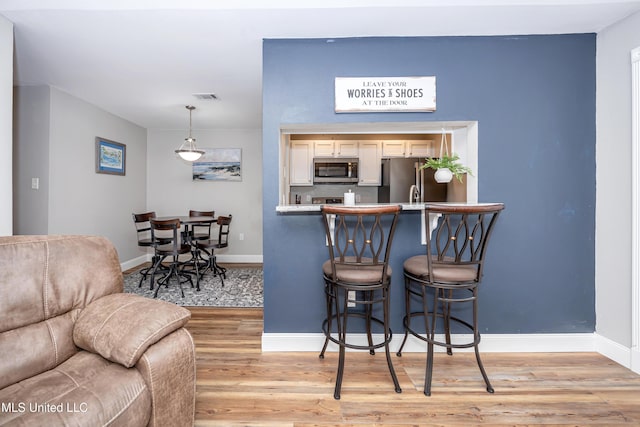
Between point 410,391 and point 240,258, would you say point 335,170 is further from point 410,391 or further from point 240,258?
point 410,391

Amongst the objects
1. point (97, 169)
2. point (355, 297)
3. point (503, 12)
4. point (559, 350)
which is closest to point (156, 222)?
point (97, 169)

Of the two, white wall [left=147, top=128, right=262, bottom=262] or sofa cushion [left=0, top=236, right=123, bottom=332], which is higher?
white wall [left=147, top=128, right=262, bottom=262]

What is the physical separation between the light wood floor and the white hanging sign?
1.87m

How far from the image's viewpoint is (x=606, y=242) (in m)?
2.12

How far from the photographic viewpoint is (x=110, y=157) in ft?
14.2

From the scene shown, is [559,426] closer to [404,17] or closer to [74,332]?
[74,332]

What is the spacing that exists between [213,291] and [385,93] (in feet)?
9.73

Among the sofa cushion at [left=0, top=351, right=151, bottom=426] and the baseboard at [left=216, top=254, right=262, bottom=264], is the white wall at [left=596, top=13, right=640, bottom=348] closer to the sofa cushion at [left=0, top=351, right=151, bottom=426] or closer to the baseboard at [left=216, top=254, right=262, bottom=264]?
the sofa cushion at [left=0, top=351, right=151, bottom=426]

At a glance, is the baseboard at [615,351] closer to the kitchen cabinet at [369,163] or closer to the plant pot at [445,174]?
the plant pot at [445,174]

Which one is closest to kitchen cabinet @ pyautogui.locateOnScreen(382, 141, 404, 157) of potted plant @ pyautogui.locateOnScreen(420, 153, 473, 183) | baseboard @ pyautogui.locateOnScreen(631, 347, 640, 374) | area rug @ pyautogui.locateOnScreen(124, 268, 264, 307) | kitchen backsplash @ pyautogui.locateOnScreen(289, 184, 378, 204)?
kitchen backsplash @ pyautogui.locateOnScreen(289, 184, 378, 204)

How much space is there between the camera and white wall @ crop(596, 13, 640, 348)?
1981 mm

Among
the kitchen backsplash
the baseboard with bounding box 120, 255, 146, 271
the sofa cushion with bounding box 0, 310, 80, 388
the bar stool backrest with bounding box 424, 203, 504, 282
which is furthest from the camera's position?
the kitchen backsplash

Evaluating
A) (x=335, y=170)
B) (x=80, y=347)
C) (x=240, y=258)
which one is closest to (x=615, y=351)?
(x=80, y=347)

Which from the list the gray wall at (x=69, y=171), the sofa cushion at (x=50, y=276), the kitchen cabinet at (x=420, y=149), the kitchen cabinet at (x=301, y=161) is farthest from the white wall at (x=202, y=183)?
the sofa cushion at (x=50, y=276)
